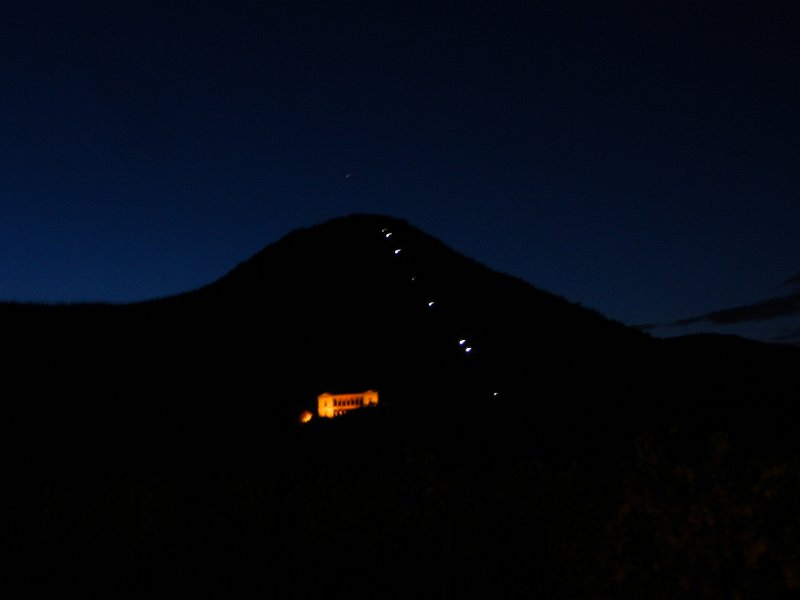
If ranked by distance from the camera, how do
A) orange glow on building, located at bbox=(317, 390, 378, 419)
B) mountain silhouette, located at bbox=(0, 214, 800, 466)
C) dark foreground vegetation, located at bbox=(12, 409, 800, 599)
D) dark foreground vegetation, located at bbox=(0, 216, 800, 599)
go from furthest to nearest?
1. orange glow on building, located at bbox=(317, 390, 378, 419)
2. mountain silhouette, located at bbox=(0, 214, 800, 466)
3. dark foreground vegetation, located at bbox=(0, 216, 800, 599)
4. dark foreground vegetation, located at bbox=(12, 409, 800, 599)

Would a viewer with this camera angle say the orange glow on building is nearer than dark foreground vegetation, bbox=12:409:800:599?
No

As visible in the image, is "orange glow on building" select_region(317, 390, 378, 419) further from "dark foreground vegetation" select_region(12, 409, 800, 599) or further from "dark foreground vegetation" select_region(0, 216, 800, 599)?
"dark foreground vegetation" select_region(12, 409, 800, 599)

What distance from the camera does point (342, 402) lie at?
66.5ft

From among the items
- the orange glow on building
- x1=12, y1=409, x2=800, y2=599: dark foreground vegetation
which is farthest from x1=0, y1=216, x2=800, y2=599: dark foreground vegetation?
the orange glow on building

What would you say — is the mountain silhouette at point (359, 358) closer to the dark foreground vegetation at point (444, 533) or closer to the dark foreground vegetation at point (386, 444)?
the dark foreground vegetation at point (386, 444)

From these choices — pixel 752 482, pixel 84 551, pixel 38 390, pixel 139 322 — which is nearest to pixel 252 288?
pixel 139 322

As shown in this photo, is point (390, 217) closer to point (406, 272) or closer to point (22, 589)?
point (406, 272)

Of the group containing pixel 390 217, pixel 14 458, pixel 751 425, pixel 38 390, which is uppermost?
pixel 390 217

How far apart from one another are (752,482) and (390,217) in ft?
113

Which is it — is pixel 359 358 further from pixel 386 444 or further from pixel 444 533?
pixel 444 533

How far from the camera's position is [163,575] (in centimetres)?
552

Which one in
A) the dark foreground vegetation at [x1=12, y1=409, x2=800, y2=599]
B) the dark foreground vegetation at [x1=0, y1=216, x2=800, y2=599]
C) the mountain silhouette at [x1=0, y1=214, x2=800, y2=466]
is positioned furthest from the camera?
the mountain silhouette at [x1=0, y1=214, x2=800, y2=466]

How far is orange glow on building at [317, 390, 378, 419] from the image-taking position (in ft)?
65.8

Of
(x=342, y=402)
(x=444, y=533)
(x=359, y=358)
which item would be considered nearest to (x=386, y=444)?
(x=342, y=402)
